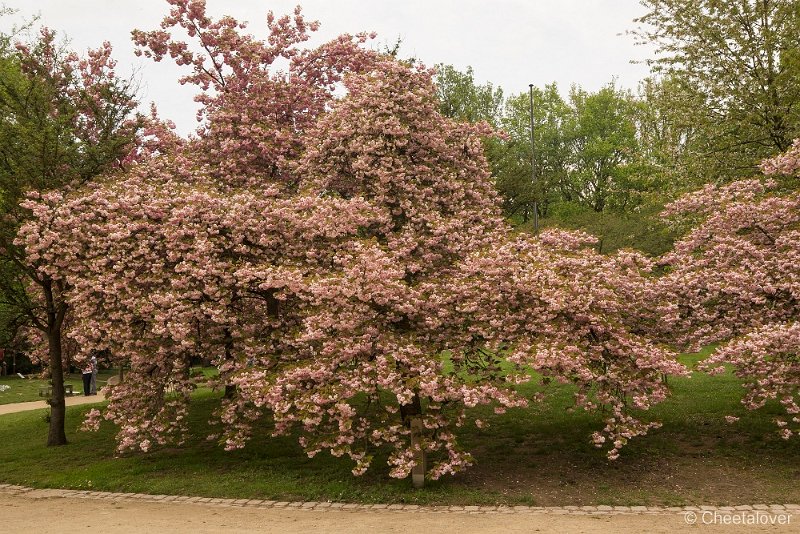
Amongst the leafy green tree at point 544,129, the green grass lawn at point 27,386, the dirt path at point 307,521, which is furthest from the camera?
the leafy green tree at point 544,129

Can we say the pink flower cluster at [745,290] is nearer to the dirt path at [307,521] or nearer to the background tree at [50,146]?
the dirt path at [307,521]

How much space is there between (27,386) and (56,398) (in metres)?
21.9

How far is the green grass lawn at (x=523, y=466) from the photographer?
43.9 feet

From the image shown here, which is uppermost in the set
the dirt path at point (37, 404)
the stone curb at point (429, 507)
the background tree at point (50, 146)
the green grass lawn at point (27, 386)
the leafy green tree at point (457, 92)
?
the leafy green tree at point (457, 92)

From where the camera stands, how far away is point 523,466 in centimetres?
1517

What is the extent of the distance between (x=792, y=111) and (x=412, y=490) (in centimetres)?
1758

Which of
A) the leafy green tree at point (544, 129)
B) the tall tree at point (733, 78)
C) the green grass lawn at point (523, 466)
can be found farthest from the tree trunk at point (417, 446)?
the leafy green tree at point (544, 129)

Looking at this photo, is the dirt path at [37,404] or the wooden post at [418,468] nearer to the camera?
the wooden post at [418,468]

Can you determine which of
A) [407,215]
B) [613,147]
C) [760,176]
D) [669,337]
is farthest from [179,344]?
[613,147]

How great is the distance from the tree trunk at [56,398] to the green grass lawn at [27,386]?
1436 centimetres

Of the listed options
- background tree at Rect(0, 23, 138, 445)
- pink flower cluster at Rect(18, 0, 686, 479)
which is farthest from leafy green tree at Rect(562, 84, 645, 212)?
background tree at Rect(0, 23, 138, 445)

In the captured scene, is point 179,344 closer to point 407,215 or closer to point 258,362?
point 258,362

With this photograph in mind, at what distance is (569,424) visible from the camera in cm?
1786

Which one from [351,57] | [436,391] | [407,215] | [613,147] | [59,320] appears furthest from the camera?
[613,147]
